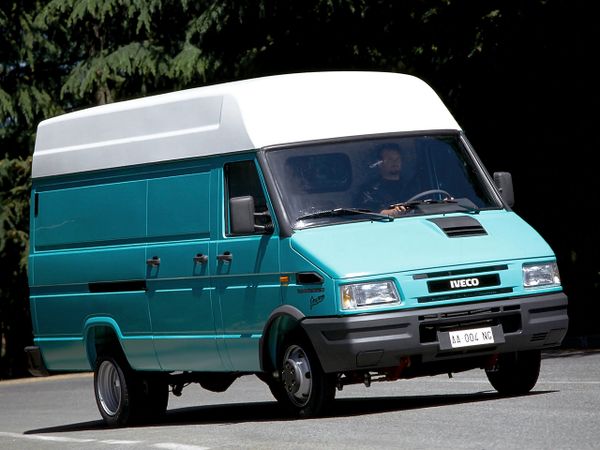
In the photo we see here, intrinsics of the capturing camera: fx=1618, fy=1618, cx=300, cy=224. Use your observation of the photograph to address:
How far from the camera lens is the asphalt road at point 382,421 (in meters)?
9.69

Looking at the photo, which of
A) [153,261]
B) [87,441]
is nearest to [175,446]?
[87,441]

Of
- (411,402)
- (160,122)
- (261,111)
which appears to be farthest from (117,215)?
(411,402)

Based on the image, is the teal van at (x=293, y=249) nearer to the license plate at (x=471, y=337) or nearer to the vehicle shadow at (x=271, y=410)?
the license plate at (x=471, y=337)

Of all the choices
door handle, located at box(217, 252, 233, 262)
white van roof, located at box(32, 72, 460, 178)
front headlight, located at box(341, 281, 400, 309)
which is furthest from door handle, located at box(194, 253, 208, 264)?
front headlight, located at box(341, 281, 400, 309)

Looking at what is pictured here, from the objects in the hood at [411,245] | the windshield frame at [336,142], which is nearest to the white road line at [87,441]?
the hood at [411,245]

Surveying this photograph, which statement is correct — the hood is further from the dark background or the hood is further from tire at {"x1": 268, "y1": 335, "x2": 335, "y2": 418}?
the dark background

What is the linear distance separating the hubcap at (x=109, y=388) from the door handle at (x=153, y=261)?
4.68ft

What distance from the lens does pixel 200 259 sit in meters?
12.7

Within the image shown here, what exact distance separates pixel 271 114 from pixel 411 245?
1676 millimetres

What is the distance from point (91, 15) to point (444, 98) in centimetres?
855

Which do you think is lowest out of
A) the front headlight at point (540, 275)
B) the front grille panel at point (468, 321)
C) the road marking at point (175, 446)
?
the road marking at point (175, 446)

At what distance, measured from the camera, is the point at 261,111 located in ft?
40.7

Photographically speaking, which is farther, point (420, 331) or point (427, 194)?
point (427, 194)

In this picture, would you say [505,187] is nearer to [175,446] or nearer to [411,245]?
[411,245]
